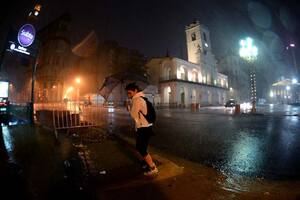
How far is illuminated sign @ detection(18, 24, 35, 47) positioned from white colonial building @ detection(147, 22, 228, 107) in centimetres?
3019

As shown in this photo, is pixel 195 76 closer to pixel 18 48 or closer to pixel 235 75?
pixel 235 75

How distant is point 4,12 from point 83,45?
46049 millimetres

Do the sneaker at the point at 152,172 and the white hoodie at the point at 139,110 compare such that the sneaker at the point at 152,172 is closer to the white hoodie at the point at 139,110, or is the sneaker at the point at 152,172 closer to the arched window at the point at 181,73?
the white hoodie at the point at 139,110

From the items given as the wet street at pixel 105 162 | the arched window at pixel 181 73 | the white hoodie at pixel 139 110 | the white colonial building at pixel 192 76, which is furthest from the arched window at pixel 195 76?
the white hoodie at pixel 139 110

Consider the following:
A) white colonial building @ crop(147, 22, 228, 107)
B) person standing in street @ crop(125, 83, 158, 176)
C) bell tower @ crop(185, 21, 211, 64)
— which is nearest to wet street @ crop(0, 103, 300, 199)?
person standing in street @ crop(125, 83, 158, 176)

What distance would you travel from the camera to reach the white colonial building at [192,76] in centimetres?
4166

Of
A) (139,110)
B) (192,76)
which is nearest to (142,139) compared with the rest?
(139,110)

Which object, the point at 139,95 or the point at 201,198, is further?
the point at 139,95

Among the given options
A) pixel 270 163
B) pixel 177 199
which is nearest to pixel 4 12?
pixel 177 199

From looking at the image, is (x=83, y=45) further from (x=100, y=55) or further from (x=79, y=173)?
(x=79, y=173)

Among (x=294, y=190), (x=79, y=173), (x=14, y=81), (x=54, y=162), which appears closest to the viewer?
(x=294, y=190)

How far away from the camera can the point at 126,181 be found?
317 centimetres

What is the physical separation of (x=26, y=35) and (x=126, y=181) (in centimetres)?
1088

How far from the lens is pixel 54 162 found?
4.18 metres
